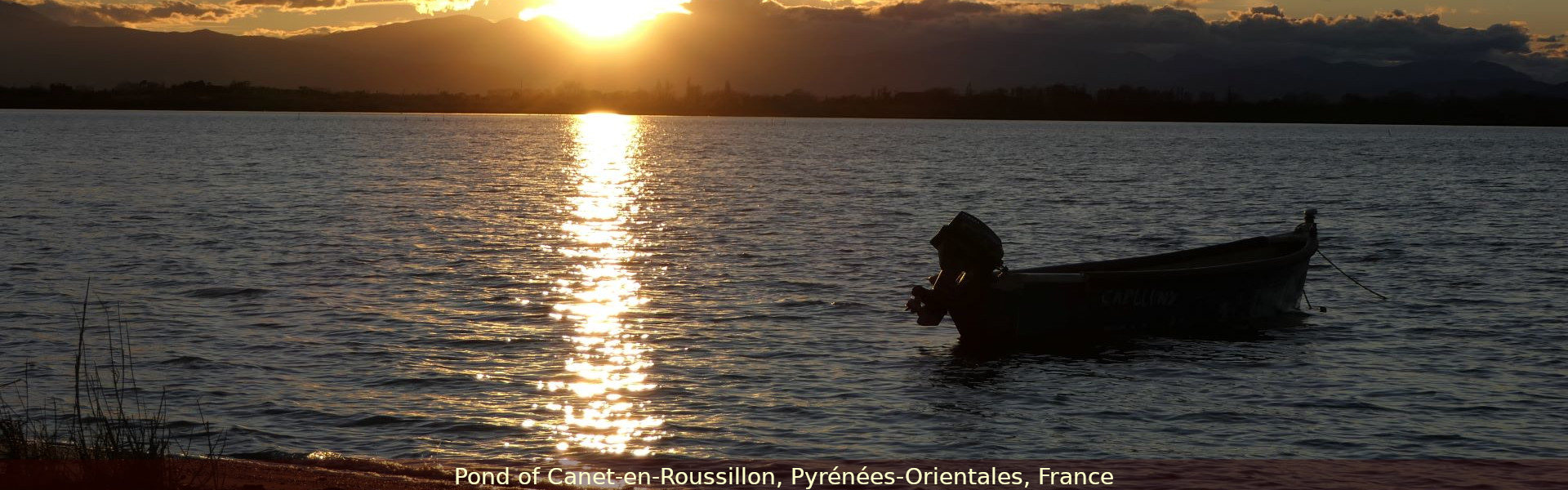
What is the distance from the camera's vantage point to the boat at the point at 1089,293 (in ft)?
66.9

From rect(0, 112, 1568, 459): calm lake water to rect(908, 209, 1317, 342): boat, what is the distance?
562mm

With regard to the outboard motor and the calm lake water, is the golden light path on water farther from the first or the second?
the outboard motor

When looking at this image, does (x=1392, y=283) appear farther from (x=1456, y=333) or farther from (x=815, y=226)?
(x=815, y=226)

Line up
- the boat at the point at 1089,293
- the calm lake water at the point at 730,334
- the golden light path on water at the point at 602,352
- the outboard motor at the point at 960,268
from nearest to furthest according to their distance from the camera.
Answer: the golden light path on water at the point at 602,352, the calm lake water at the point at 730,334, the outboard motor at the point at 960,268, the boat at the point at 1089,293

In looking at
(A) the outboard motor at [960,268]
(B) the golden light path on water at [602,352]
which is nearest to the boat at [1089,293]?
(A) the outboard motor at [960,268]

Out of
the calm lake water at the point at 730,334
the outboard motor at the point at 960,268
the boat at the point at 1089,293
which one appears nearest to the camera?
the calm lake water at the point at 730,334

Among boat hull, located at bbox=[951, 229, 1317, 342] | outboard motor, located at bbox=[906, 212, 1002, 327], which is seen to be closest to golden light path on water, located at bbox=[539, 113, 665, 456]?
outboard motor, located at bbox=[906, 212, 1002, 327]

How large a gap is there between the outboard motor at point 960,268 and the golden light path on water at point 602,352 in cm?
444

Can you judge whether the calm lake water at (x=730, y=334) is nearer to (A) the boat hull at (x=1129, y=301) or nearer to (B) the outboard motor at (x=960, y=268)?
(A) the boat hull at (x=1129, y=301)

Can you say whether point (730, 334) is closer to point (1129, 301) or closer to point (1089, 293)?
point (1089, 293)

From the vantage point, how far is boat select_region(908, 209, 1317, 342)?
20406 mm

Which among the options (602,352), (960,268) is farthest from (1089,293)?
(602,352)

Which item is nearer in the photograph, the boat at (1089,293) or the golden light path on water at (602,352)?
the golden light path on water at (602,352)

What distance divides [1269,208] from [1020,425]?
164 feet
